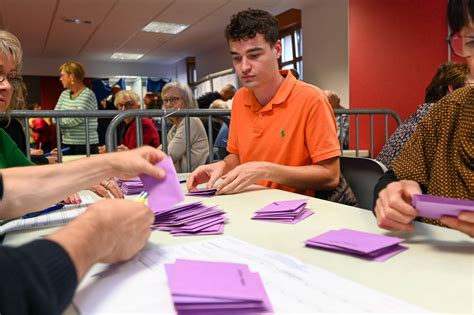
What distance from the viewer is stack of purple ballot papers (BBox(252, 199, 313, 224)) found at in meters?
0.93

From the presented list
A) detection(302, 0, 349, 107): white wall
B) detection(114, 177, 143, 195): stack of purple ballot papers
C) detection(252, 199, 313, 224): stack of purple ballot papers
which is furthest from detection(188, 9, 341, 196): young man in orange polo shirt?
detection(302, 0, 349, 107): white wall

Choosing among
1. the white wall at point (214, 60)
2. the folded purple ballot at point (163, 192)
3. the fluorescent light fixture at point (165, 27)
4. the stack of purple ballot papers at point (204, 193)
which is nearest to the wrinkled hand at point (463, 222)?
the folded purple ballot at point (163, 192)

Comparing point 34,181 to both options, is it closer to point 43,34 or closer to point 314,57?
point 314,57

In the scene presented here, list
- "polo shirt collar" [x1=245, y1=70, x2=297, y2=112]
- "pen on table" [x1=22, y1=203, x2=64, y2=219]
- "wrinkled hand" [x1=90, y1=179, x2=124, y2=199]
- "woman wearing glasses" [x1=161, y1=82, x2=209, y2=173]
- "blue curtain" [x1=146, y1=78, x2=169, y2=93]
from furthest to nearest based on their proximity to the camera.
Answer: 1. "blue curtain" [x1=146, y1=78, x2=169, y2=93]
2. "woman wearing glasses" [x1=161, y1=82, x2=209, y2=173]
3. "polo shirt collar" [x1=245, y1=70, x2=297, y2=112]
4. "wrinkled hand" [x1=90, y1=179, x2=124, y2=199]
5. "pen on table" [x1=22, y1=203, x2=64, y2=219]

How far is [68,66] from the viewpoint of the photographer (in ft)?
12.8

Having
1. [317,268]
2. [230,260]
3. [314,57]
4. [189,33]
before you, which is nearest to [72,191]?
[230,260]

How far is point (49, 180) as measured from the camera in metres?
0.88

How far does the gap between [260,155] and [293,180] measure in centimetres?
28

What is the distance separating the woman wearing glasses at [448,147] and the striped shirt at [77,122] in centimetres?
284

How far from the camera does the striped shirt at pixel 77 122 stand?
11.4 feet

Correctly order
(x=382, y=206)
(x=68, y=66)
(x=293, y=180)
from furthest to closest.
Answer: (x=68, y=66) < (x=293, y=180) < (x=382, y=206)

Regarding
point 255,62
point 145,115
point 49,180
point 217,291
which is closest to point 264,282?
point 217,291

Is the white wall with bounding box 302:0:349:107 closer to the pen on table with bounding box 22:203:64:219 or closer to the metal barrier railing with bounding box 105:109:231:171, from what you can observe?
the metal barrier railing with bounding box 105:109:231:171

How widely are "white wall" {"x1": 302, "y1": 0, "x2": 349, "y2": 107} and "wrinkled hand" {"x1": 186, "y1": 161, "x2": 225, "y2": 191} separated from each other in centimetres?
438
